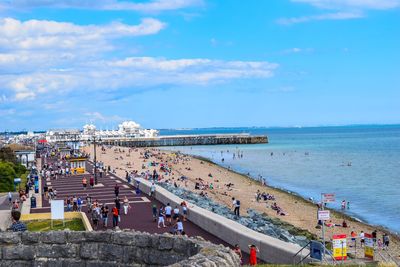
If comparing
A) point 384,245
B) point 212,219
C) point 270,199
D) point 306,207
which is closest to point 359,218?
point 306,207

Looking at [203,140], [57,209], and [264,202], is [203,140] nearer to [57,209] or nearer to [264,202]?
[264,202]

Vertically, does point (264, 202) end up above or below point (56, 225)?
below

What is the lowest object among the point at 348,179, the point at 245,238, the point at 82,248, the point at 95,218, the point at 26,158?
the point at 348,179

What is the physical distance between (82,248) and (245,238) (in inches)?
298

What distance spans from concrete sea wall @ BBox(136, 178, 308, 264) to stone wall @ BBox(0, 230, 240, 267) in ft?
17.7

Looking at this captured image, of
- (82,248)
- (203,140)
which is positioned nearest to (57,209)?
(82,248)

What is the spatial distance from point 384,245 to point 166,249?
71.0 feet

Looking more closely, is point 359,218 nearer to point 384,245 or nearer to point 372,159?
point 384,245

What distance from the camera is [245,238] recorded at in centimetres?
1590

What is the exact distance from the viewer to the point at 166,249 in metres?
8.55

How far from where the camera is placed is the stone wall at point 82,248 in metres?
8.77

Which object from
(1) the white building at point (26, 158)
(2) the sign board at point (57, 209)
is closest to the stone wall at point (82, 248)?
(2) the sign board at point (57, 209)

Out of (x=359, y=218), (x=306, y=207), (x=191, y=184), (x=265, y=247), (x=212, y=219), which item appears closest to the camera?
(x=265, y=247)

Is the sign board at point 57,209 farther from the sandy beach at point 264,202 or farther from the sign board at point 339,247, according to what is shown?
the sandy beach at point 264,202
